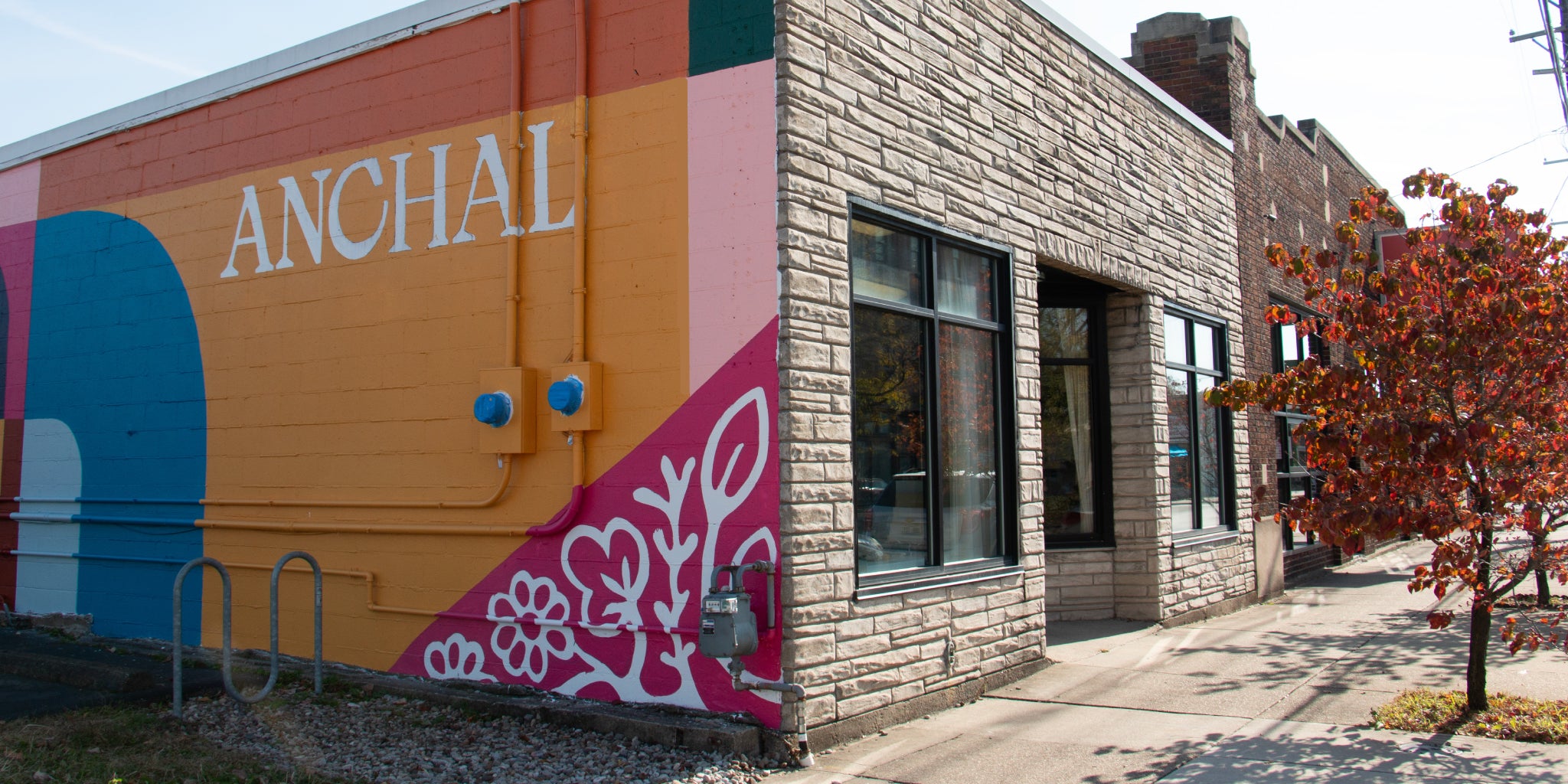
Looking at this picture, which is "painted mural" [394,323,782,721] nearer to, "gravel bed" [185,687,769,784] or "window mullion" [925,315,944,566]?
"gravel bed" [185,687,769,784]

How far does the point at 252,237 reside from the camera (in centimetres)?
873

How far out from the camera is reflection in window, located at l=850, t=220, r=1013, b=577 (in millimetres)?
6777

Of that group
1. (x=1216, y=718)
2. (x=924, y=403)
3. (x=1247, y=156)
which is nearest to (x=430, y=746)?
(x=924, y=403)

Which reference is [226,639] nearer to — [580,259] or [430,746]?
[430,746]

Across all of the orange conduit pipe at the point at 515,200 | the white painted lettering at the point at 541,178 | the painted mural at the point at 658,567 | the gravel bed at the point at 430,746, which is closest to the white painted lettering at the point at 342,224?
the orange conduit pipe at the point at 515,200

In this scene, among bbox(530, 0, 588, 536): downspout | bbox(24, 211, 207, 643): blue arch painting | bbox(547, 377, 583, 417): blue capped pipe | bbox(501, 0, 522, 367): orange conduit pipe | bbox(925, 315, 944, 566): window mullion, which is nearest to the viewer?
bbox(547, 377, 583, 417): blue capped pipe

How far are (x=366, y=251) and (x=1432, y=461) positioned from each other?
6.73 metres

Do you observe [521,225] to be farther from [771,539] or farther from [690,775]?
[690,775]

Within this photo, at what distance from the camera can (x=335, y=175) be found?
8.26 meters

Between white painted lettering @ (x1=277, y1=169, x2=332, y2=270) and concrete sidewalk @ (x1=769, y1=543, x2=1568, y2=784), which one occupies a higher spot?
white painted lettering @ (x1=277, y1=169, x2=332, y2=270)

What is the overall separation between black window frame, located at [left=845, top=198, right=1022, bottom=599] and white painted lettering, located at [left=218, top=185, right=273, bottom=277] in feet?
15.4

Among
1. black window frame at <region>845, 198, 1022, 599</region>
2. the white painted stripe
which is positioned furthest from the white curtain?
the white painted stripe

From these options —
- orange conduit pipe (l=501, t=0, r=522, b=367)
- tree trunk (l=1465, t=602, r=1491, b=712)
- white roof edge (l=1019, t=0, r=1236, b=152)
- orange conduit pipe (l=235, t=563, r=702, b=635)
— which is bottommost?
tree trunk (l=1465, t=602, r=1491, b=712)

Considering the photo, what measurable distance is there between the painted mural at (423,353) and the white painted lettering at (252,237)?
0.03m
